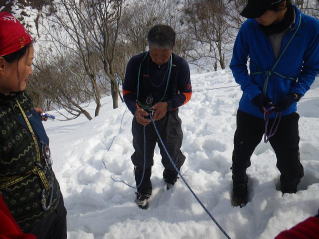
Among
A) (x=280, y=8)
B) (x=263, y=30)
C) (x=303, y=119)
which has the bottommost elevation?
(x=303, y=119)

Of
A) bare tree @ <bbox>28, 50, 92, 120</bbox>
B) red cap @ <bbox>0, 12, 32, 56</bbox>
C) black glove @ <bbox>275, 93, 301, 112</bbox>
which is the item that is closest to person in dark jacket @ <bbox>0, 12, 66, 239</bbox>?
red cap @ <bbox>0, 12, 32, 56</bbox>

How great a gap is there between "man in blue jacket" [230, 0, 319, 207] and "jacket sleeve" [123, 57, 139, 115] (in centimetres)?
75

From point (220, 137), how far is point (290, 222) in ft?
5.72

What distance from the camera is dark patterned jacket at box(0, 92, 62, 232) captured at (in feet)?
3.81

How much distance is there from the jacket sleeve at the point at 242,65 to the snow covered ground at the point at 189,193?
0.89m

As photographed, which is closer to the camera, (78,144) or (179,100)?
(179,100)

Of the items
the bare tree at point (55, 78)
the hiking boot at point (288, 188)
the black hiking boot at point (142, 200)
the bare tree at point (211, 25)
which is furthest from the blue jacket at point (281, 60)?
the bare tree at point (211, 25)

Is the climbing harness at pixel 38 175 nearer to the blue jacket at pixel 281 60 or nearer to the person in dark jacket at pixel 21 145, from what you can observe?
the person in dark jacket at pixel 21 145

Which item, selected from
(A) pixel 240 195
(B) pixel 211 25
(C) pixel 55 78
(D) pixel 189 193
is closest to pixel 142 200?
(D) pixel 189 193

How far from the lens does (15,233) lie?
36.6 inches

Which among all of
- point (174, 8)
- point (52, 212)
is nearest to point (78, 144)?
point (52, 212)

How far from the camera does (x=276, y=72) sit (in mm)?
1740

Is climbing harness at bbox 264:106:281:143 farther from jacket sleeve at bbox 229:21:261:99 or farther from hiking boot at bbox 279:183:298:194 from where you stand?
hiking boot at bbox 279:183:298:194

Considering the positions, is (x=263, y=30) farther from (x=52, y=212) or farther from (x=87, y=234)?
(x=87, y=234)
